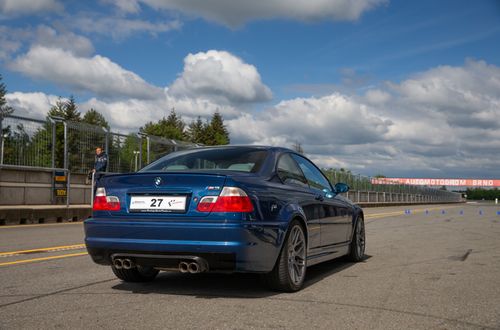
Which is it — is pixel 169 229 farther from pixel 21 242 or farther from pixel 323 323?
pixel 21 242

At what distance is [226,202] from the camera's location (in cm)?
482

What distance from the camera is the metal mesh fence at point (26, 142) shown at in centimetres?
1606

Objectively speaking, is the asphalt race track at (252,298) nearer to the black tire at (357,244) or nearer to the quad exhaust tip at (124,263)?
the black tire at (357,244)

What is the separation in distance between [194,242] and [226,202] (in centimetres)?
42

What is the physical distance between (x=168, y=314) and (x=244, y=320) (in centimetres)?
60

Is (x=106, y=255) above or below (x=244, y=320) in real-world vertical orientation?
above

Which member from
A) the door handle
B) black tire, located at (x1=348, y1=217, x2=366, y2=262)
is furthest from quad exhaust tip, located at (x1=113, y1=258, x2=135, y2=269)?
black tire, located at (x1=348, y1=217, x2=366, y2=262)

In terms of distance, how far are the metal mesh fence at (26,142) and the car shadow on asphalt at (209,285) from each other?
11098mm

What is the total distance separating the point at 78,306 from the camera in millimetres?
4684

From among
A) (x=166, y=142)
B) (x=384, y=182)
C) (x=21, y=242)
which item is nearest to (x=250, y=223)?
(x=21, y=242)

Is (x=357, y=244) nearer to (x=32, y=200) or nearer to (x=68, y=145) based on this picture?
(x=32, y=200)

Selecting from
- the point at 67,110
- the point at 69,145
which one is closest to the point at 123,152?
the point at 69,145

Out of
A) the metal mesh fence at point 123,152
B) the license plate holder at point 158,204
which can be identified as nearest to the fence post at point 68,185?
the metal mesh fence at point 123,152

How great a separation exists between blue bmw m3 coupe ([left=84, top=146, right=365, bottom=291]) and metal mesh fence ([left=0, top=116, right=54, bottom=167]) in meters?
11.6
